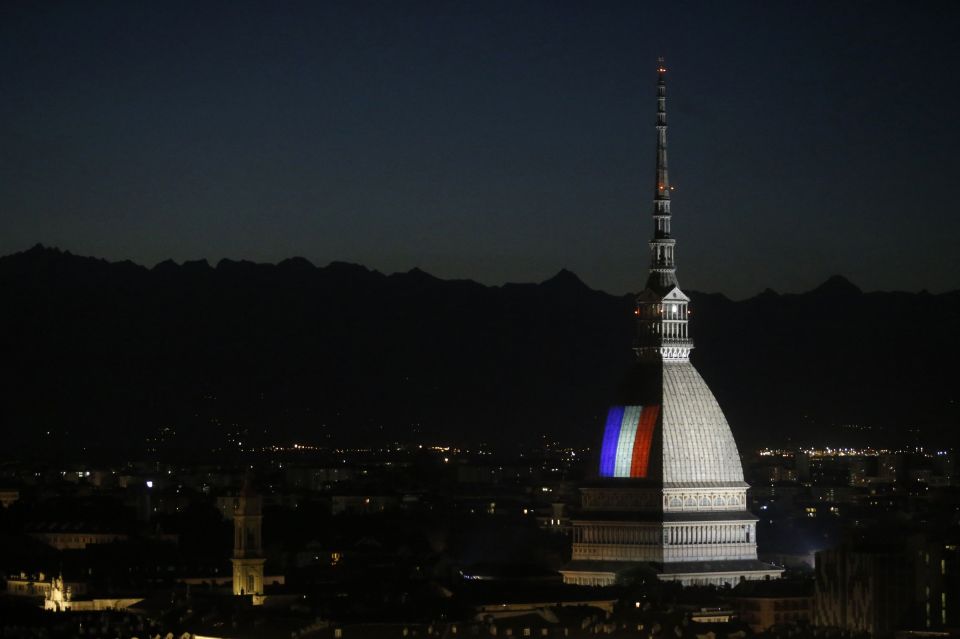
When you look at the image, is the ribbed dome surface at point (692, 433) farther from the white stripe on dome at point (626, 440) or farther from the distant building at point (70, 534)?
the distant building at point (70, 534)

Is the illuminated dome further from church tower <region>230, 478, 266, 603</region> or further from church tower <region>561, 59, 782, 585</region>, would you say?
church tower <region>230, 478, 266, 603</region>

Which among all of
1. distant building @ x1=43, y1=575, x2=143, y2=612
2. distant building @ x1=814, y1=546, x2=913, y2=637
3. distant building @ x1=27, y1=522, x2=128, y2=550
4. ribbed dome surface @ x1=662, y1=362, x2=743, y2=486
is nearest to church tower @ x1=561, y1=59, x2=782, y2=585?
ribbed dome surface @ x1=662, y1=362, x2=743, y2=486

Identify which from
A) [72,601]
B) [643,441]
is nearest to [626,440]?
[643,441]

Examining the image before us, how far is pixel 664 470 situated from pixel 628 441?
2003 millimetres

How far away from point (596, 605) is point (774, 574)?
83.4 feet

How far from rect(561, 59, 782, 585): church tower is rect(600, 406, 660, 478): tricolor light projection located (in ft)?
0.14

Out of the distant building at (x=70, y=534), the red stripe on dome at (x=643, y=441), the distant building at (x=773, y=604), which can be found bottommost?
the distant building at (x=773, y=604)

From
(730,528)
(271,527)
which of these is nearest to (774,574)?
(730,528)

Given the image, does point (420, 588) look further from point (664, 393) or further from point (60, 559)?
point (60, 559)

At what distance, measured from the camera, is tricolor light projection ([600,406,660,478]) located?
135125 mm

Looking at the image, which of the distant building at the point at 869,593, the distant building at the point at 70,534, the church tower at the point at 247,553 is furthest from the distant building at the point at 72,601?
the distant building at the point at 70,534

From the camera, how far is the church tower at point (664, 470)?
443 ft

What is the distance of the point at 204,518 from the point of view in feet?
616

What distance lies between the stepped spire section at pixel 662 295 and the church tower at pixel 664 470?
A: 43 millimetres
